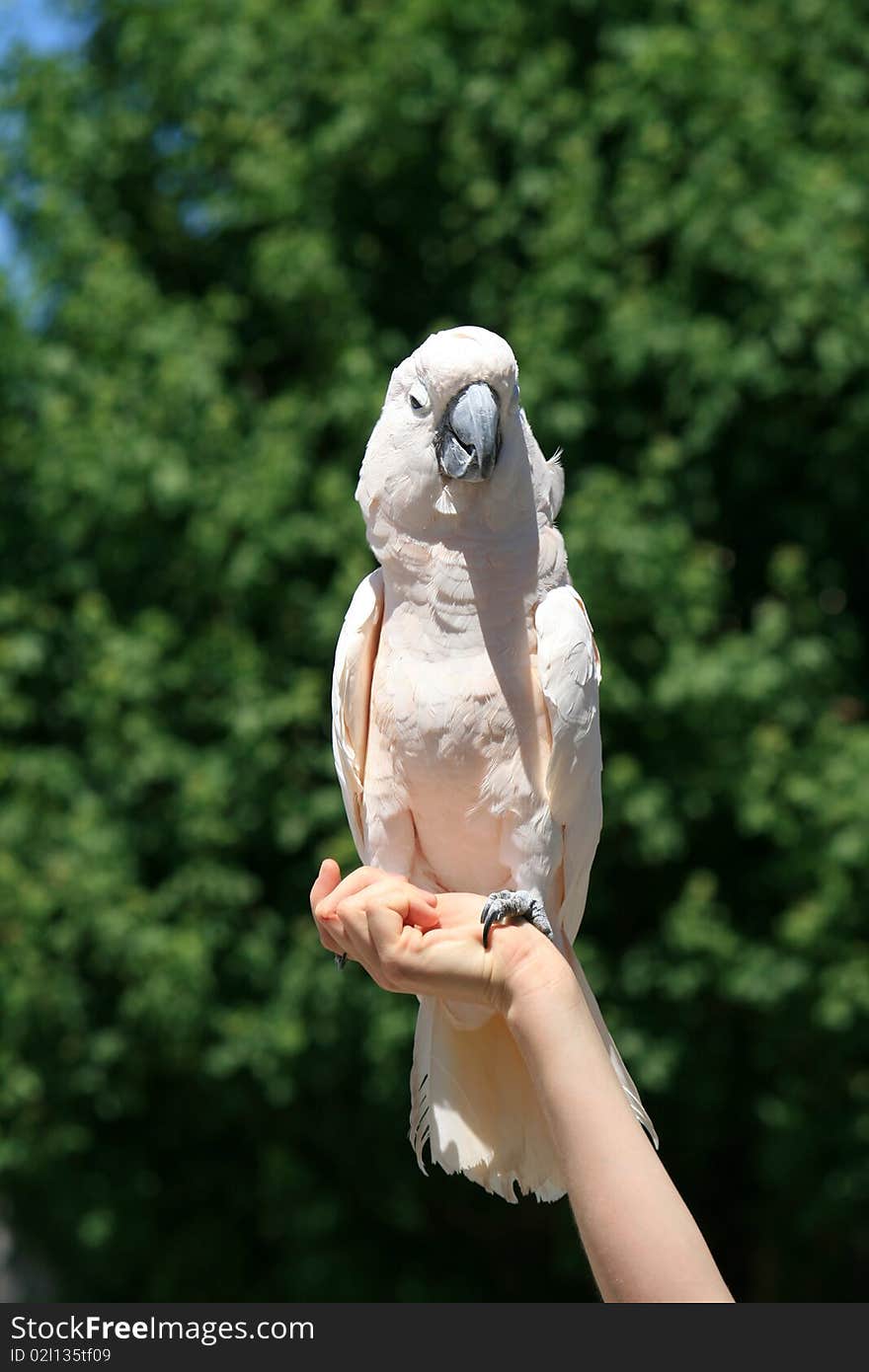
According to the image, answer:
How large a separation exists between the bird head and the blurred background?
82.3 inches

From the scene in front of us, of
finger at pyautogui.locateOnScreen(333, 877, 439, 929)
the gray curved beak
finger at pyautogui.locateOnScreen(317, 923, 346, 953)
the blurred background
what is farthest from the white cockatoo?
the blurred background

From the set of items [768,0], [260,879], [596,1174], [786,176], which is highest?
[768,0]

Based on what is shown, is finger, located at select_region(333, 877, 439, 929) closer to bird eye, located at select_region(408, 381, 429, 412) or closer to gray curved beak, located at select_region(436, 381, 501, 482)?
gray curved beak, located at select_region(436, 381, 501, 482)

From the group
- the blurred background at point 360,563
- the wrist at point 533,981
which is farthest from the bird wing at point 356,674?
the blurred background at point 360,563

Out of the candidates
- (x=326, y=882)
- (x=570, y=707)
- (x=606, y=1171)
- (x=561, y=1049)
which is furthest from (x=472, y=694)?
(x=606, y=1171)

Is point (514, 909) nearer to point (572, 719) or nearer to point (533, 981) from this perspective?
point (533, 981)

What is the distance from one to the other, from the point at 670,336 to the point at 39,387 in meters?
2.35

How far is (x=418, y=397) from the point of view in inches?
87.2

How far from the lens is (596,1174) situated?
1821 millimetres

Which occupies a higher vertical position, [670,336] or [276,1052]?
[670,336]

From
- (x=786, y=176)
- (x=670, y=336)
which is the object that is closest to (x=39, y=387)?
(x=670, y=336)

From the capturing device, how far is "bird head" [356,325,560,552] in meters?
2.13
